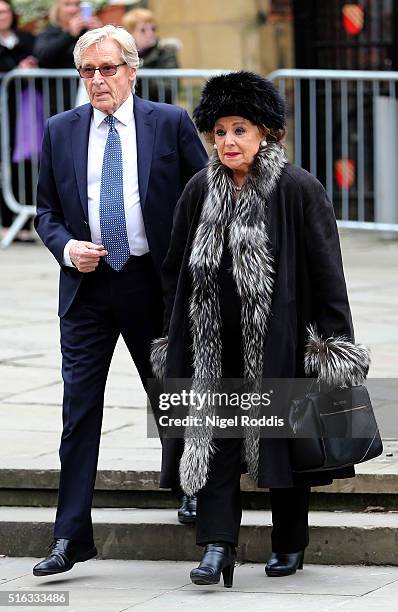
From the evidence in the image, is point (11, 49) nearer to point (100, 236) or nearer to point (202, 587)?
point (100, 236)

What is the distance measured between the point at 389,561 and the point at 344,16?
27.9ft

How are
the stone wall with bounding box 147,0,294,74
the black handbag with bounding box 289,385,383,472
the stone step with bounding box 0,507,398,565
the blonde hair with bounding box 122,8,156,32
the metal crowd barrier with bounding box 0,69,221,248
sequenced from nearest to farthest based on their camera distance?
the black handbag with bounding box 289,385,383,472
the stone step with bounding box 0,507,398,565
the blonde hair with bounding box 122,8,156,32
the metal crowd barrier with bounding box 0,69,221,248
the stone wall with bounding box 147,0,294,74

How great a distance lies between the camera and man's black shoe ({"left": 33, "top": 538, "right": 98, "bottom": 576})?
5488 millimetres

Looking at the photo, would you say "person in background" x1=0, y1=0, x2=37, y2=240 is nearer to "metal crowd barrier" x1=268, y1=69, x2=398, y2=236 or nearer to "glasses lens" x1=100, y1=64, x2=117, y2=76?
"metal crowd barrier" x1=268, y1=69, x2=398, y2=236

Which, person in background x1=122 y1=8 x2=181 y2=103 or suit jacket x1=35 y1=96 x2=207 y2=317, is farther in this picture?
person in background x1=122 y1=8 x2=181 y2=103

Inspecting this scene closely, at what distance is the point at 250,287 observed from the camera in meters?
5.27

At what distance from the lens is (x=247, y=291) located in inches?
207

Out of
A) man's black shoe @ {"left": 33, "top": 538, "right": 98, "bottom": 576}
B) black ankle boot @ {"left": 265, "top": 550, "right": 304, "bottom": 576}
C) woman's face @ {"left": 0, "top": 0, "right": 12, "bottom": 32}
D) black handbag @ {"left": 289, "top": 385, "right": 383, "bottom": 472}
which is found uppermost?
woman's face @ {"left": 0, "top": 0, "right": 12, "bottom": 32}

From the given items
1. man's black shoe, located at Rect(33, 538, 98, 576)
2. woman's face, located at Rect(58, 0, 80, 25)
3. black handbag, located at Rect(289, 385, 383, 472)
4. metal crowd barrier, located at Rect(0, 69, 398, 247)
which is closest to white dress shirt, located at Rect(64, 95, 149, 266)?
black handbag, located at Rect(289, 385, 383, 472)

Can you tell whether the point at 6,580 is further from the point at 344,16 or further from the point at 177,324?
the point at 344,16

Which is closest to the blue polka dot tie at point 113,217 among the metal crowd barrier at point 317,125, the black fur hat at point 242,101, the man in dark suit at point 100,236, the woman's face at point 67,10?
the man in dark suit at point 100,236

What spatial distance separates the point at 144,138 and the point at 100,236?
15.2 inches

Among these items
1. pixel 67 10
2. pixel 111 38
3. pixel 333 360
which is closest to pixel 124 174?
pixel 111 38

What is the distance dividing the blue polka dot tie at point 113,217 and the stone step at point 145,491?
0.99 metres
